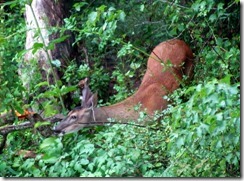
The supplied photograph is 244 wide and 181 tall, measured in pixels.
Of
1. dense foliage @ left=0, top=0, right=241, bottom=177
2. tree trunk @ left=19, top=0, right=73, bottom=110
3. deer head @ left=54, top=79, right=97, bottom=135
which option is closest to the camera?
dense foliage @ left=0, top=0, right=241, bottom=177

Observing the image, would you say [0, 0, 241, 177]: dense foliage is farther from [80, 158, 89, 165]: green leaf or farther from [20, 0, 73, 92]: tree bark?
[20, 0, 73, 92]: tree bark

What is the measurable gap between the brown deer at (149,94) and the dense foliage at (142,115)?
0.54ft

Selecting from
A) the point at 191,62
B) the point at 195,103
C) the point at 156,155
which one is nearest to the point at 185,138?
the point at 195,103

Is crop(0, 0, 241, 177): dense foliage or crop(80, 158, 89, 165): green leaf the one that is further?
crop(80, 158, 89, 165): green leaf

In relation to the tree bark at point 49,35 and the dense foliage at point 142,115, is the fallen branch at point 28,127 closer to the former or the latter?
the dense foliage at point 142,115

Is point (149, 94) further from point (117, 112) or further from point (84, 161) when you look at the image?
point (84, 161)

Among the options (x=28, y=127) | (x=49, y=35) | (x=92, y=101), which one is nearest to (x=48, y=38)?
(x=49, y=35)

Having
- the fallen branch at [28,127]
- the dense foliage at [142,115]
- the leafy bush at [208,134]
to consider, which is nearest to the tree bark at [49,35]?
the dense foliage at [142,115]

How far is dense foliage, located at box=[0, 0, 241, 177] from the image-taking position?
207 inches

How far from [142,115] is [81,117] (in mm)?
1213

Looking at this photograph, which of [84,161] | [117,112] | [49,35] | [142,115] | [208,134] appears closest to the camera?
[208,134]

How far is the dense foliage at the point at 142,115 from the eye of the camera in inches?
207

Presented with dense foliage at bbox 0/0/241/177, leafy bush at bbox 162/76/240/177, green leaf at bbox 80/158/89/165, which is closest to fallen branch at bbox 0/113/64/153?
dense foliage at bbox 0/0/241/177

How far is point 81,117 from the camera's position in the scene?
25.8ft
